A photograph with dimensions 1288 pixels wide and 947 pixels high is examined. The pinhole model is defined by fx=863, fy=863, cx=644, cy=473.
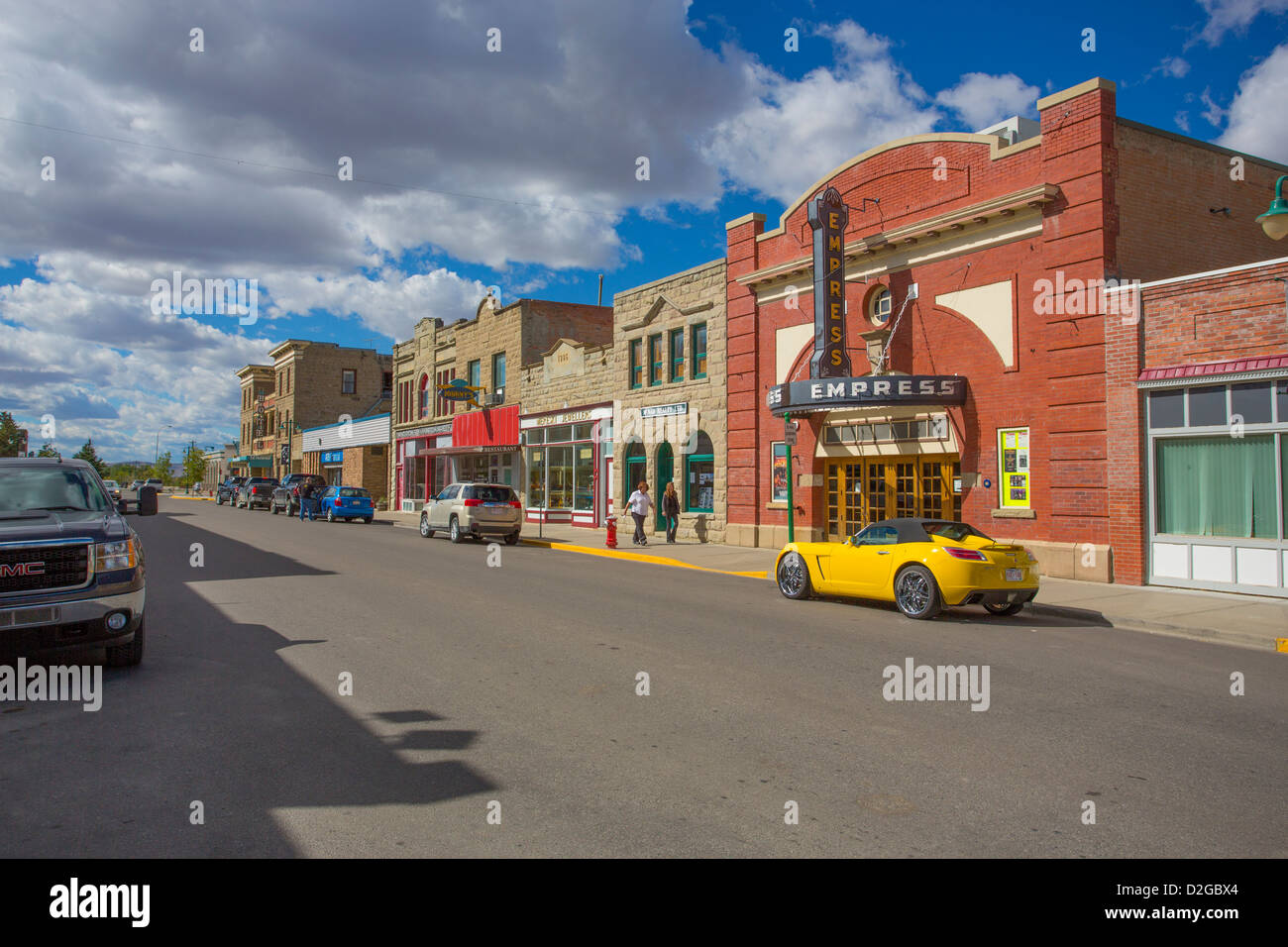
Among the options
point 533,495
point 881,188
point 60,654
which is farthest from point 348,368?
point 60,654

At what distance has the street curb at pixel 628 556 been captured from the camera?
57.9 ft

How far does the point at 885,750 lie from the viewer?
18.2 feet

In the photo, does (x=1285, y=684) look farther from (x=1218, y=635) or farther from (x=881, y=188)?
(x=881, y=188)

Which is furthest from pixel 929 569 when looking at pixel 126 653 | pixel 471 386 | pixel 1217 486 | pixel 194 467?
pixel 194 467

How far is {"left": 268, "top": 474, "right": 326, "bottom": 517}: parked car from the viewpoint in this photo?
41.5 m

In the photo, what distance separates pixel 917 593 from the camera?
11445mm

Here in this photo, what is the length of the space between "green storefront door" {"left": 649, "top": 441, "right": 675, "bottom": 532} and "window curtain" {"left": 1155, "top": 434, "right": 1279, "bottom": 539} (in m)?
14.6

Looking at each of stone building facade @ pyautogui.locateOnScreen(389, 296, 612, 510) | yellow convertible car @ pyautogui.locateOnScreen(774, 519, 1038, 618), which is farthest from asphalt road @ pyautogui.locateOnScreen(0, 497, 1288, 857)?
stone building facade @ pyautogui.locateOnScreen(389, 296, 612, 510)

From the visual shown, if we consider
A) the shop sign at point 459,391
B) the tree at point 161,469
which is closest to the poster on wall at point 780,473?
the shop sign at point 459,391

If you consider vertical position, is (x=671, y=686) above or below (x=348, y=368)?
below

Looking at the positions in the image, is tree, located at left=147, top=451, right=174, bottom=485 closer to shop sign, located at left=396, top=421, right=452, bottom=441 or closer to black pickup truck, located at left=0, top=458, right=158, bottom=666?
shop sign, located at left=396, top=421, right=452, bottom=441

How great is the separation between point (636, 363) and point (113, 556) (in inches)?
875

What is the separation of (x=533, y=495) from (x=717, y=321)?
1304 cm

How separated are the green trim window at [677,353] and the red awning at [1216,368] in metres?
14.2
